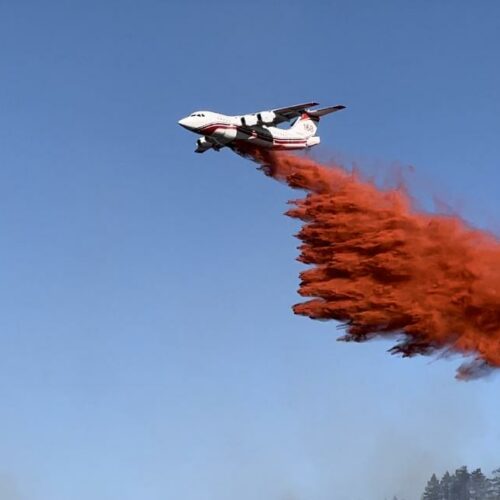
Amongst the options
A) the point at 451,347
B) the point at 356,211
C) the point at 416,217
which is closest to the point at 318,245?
the point at 356,211

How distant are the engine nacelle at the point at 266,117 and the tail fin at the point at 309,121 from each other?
1.89m

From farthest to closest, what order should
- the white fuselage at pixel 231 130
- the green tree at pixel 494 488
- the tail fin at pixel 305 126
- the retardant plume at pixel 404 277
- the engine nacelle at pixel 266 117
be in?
the green tree at pixel 494 488 < the tail fin at pixel 305 126 < the engine nacelle at pixel 266 117 < the white fuselage at pixel 231 130 < the retardant plume at pixel 404 277

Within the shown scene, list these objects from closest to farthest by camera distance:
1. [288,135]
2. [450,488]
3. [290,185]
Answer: [290,185] → [288,135] → [450,488]

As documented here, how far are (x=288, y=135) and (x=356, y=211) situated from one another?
9.29 metres

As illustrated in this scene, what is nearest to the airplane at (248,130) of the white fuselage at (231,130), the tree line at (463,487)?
the white fuselage at (231,130)

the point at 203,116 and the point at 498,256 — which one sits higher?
the point at 203,116

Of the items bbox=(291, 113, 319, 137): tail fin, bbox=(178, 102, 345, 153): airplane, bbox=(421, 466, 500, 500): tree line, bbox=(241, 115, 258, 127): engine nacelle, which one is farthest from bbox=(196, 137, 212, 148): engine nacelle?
bbox=(421, 466, 500, 500): tree line

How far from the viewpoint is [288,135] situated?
161ft

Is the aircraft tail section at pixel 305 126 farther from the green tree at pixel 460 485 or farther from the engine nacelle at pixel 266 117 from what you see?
the green tree at pixel 460 485

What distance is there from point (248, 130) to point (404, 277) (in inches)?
529

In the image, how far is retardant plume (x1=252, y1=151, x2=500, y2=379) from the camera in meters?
39.6

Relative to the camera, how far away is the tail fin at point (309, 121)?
164ft

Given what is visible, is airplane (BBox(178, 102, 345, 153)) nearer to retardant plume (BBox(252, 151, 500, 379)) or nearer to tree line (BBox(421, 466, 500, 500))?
retardant plume (BBox(252, 151, 500, 379))

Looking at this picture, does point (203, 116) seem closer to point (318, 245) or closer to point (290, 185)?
point (290, 185)
